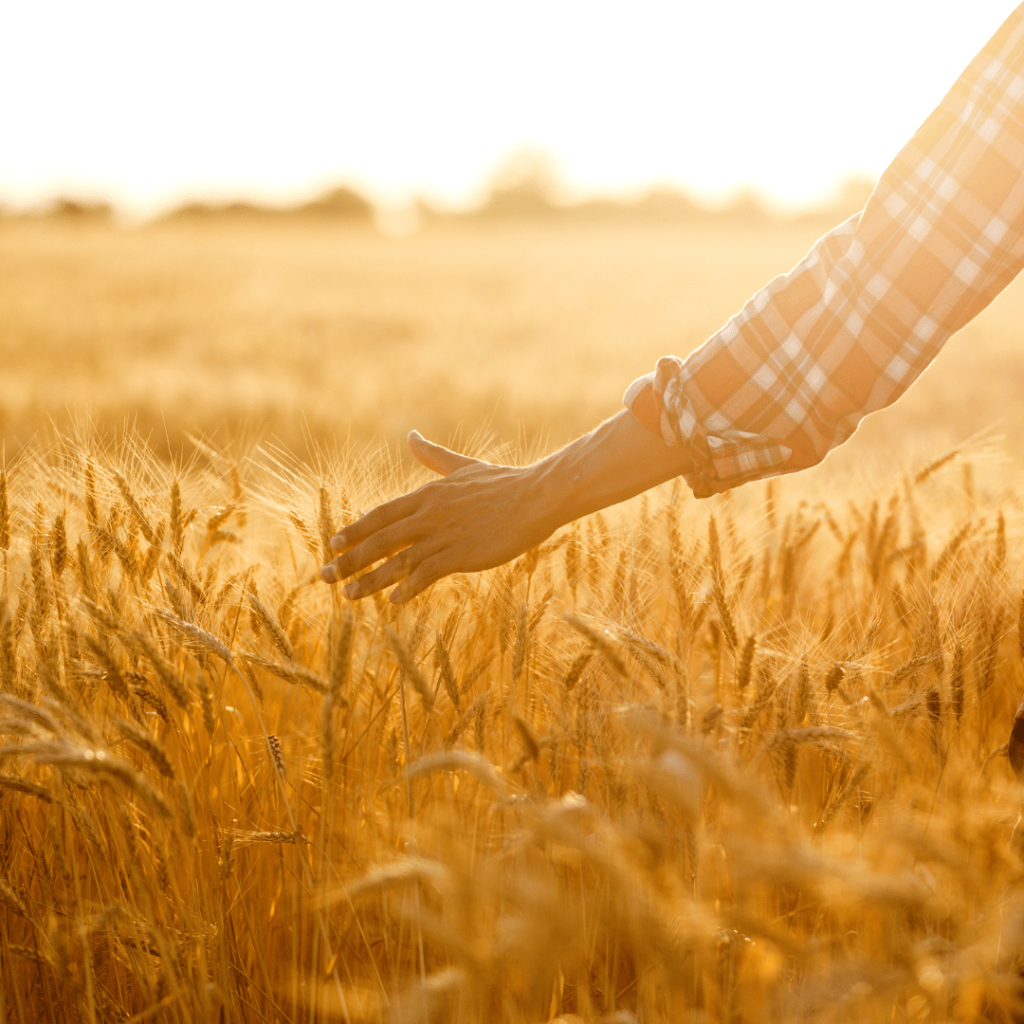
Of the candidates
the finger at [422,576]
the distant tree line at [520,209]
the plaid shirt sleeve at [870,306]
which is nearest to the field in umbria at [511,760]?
the finger at [422,576]

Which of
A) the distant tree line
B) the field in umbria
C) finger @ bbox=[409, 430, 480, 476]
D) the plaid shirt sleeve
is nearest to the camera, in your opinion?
the field in umbria

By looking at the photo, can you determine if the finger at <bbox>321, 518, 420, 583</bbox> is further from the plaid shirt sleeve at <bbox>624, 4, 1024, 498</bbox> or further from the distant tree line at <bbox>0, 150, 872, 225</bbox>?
the distant tree line at <bbox>0, 150, 872, 225</bbox>

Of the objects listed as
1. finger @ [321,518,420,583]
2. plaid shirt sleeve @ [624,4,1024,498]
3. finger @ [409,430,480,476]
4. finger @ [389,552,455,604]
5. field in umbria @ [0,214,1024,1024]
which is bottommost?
field in umbria @ [0,214,1024,1024]

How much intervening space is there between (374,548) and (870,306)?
78 centimetres

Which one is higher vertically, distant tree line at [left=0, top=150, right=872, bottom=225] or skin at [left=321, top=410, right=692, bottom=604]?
distant tree line at [left=0, top=150, right=872, bottom=225]

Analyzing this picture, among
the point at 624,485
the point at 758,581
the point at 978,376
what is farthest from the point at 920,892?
the point at 978,376

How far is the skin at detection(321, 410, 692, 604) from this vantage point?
122 cm

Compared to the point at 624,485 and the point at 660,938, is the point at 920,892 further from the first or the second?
the point at 624,485

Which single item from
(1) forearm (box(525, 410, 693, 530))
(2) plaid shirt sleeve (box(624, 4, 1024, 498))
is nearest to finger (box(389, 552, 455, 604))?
(1) forearm (box(525, 410, 693, 530))

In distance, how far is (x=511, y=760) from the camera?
1.27 metres

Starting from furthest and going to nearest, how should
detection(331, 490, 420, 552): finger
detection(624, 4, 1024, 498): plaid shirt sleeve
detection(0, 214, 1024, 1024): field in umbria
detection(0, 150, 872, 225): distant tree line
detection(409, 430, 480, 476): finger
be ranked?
1. detection(0, 150, 872, 225): distant tree line
2. detection(409, 430, 480, 476): finger
3. detection(331, 490, 420, 552): finger
4. detection(624, 4, 1024, 498): plaid shirt sleeve
5. detection(0, 214, 1024, 1024): field in umbria

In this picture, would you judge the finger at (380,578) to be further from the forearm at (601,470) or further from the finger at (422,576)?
the forearm at (601,470)

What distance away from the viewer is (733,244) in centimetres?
2380

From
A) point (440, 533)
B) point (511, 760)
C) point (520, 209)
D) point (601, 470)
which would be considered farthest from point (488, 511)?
point (520, 209)
